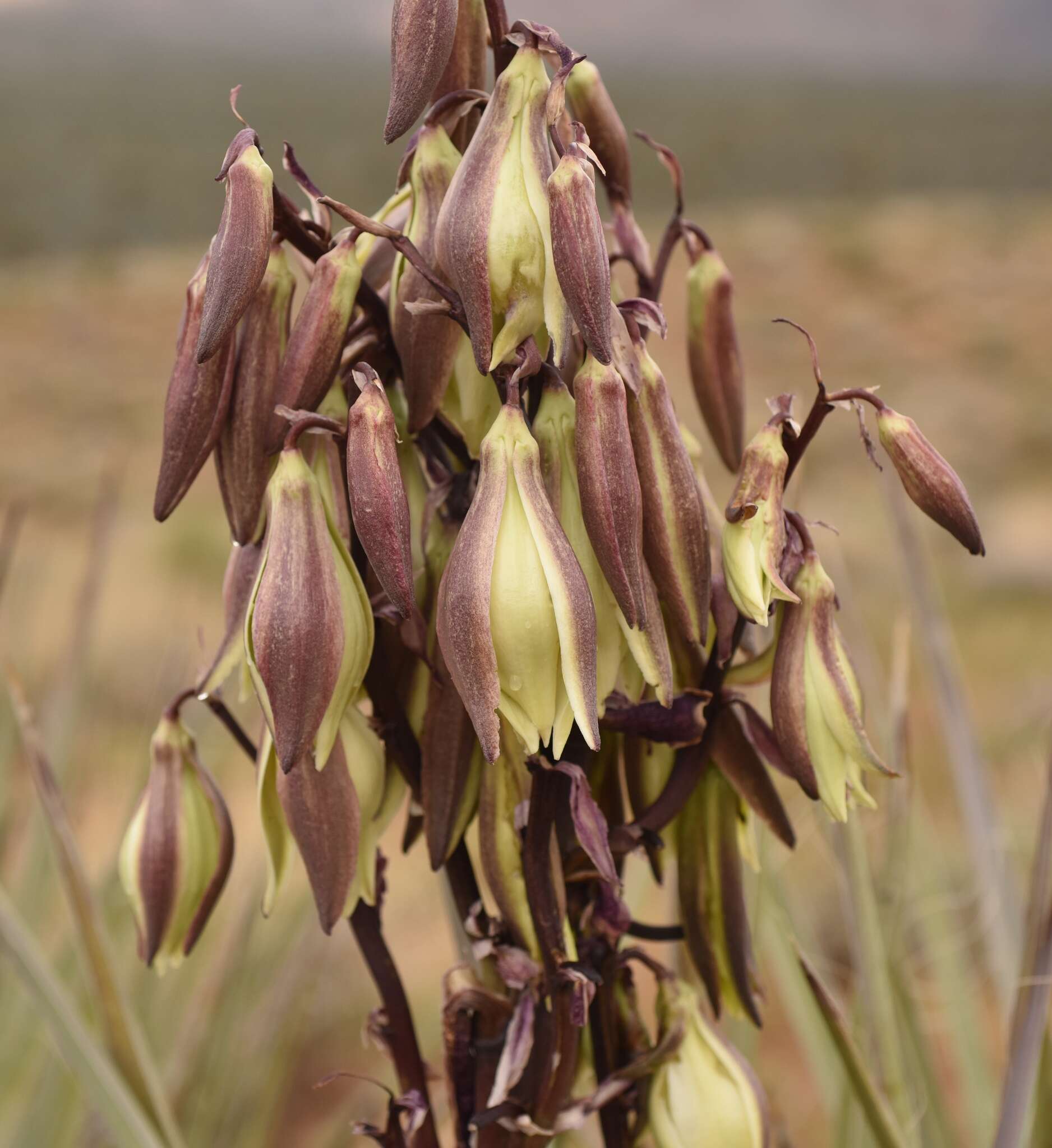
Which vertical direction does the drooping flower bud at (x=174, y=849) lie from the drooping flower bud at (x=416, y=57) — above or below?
below

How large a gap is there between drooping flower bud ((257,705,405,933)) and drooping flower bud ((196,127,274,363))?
99 millimetres

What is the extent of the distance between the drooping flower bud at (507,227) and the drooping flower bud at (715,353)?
100mm

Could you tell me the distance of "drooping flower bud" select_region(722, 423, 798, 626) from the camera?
0.26 metres

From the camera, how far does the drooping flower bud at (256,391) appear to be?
0.27 metres

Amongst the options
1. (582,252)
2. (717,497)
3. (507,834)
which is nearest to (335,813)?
(507,834)

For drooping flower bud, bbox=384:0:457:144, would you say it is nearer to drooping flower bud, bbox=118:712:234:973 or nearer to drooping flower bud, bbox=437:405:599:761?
drooping flower bud, bbox=437:405:599:761

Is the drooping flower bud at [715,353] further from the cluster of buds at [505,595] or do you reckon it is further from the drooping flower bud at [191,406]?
the drooping flower bud at [191,406]

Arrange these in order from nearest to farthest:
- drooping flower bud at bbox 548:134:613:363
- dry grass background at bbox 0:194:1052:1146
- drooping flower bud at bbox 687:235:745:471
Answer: drooping flower bud at bbox 548:134:613:363, drooping flower bud at bbox 687:235:745:471, dry grass background at bbox 0:194:1052:1146

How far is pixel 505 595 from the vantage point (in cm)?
24

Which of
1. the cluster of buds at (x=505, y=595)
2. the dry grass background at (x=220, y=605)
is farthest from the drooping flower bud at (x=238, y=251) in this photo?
the dry grass background at (x=220, y=605)

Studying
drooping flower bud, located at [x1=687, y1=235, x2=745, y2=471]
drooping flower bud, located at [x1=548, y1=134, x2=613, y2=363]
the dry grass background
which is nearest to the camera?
drooping flower bud, located at [x1=548, y1=134, x2=613, y2=363]

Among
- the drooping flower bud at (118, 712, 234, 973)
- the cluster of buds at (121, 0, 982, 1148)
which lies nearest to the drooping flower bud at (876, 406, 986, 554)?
the cluster of buds at (121, 0, 982, 1148)

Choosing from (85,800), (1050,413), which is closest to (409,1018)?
(85,800)

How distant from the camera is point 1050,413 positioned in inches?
178
